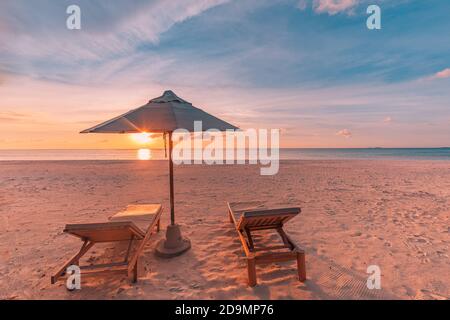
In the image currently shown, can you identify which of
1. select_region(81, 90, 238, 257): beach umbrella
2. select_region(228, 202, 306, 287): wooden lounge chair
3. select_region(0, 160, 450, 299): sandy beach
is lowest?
select_region(0, 160, 450, 299): sandy beach

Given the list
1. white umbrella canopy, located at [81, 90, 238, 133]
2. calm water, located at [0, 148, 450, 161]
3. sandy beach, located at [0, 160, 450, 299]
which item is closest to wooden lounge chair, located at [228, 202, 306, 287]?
sandy beach, located at [0, 160, 450, 299]

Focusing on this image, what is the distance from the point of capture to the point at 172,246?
13.3 feet

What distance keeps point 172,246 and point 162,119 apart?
2.34 metres

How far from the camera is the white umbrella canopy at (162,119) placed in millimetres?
3229

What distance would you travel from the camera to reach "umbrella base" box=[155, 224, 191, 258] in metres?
3.95

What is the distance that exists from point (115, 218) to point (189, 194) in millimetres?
4621

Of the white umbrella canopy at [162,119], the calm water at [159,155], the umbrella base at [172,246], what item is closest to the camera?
the white umbrella canopy at [162,119]

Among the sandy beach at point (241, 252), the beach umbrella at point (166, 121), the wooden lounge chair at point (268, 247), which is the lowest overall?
the sandy beach at point (241, 252)

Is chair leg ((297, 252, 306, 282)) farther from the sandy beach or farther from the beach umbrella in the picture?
the beach umbrella

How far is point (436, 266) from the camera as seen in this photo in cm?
356

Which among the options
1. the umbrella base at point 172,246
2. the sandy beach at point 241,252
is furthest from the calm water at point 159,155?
the umbrella base at point 172,246

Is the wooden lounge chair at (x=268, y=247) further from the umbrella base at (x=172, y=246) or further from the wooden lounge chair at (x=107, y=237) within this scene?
the wooden lounge chair at (x=107, y=237)

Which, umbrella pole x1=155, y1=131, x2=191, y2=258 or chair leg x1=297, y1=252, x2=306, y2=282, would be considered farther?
umbrella pole x1=155, y1=131, x2=191, y2=258
